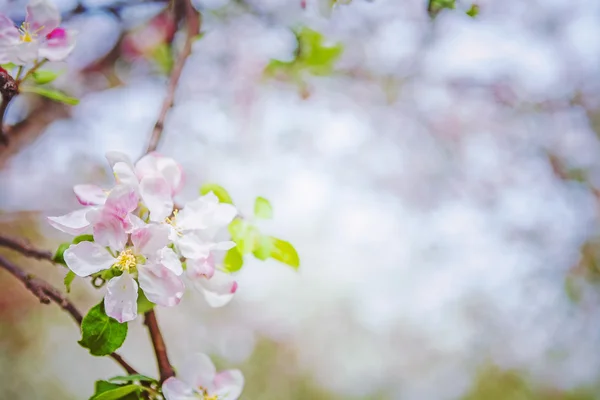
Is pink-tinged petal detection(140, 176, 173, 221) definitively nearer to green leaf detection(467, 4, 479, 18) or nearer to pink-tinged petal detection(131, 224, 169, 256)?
pink-tinged petal detection(131, 224, 169, 256)

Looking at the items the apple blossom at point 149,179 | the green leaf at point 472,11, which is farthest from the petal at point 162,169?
the green leaf at point 472,11

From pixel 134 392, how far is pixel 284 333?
7.55 ft

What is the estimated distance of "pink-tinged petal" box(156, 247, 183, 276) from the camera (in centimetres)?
36

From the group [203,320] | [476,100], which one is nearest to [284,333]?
[203,320]

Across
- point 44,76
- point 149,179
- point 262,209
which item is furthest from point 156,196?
point 44,76

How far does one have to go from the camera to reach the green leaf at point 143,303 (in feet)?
1.23

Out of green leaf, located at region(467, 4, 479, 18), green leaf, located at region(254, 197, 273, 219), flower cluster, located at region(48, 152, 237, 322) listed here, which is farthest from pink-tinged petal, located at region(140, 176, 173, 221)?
green leaf, located at region(467, 4, 479, 18)

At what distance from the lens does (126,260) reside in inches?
14.4

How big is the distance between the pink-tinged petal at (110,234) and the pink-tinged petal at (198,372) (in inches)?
4.5

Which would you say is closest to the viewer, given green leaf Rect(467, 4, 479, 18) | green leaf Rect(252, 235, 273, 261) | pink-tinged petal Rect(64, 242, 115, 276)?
pink-tinged petal Rect(64, 242, 115, 276)

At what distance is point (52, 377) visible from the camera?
7.21 ft

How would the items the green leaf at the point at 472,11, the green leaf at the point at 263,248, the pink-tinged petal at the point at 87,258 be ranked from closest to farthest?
1. the pink-tinged petal at the point at 87,258
2. the green leaf at the point at 263,248
3. the green leaf at the point at 472,11

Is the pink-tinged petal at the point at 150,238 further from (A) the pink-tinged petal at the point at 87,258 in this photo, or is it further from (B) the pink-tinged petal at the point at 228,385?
(B) the pink-tinged petal at the point at 228,385

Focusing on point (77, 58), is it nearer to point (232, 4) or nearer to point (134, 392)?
point (232, 4)
